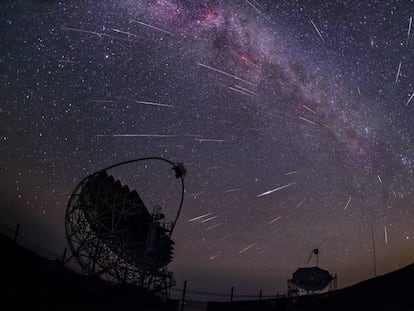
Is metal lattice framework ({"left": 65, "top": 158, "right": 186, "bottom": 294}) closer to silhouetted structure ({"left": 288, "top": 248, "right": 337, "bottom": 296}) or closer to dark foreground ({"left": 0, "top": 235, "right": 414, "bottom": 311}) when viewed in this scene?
dark foreground ({"left": 0, "top": 235, "right": 414, "bottom": 311})

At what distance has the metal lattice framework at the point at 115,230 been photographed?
1196 inches

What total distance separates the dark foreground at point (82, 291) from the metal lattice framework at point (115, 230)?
179 centimetres

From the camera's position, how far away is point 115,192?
99.8ft

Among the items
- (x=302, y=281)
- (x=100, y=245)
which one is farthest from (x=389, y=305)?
(x=100, y=245)

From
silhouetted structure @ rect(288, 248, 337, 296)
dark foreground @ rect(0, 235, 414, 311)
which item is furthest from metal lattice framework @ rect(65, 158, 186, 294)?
silhouetted structure @ rect(288, 248, 337, 296)

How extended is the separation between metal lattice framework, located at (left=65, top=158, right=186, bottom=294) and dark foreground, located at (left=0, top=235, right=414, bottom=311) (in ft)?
5.87

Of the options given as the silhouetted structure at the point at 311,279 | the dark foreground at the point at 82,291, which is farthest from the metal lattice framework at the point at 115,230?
the silhouetted structure at the point at 311,279

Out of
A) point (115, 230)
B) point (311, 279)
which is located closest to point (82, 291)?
point (115, 230)

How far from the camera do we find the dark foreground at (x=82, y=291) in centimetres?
2392

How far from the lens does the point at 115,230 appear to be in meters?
31.0

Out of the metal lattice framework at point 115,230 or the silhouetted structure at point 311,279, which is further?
the silhouetted structure at point 311,279

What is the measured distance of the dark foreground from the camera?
23.9 m

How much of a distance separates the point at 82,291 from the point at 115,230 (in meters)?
5.03

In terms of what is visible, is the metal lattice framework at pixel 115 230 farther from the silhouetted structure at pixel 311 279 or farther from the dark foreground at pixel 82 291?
the silhouetted structure at pixel 311 279
